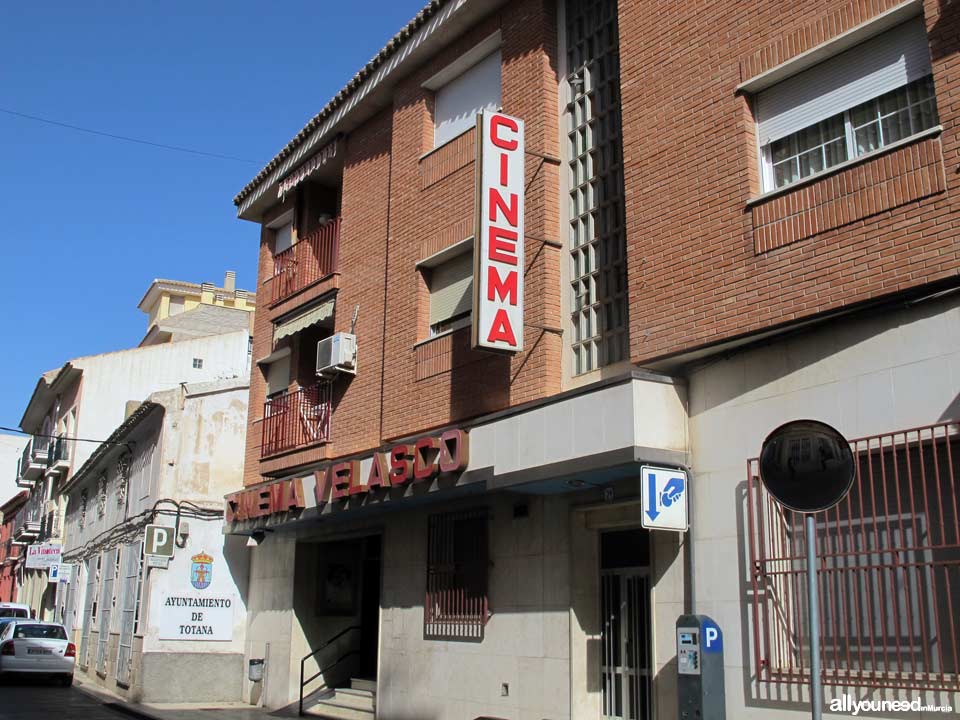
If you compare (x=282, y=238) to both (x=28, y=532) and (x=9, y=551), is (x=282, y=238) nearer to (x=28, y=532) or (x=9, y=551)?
(x=28, y=532)

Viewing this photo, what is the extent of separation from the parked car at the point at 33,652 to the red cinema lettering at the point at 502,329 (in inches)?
636

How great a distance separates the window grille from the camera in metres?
11.3

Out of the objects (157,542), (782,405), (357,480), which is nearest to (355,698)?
(357,480)

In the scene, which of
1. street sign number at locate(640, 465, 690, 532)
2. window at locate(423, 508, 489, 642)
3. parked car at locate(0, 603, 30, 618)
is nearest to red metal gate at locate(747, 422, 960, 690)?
street sign number at locate(640, 465, 690, 532)

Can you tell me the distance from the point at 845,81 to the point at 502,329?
4.46 meters

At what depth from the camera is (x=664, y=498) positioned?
9281 mm

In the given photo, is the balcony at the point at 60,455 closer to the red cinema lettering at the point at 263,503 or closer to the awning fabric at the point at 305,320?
Answer: the awning fabric at the point at 305,320

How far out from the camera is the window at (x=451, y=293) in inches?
533

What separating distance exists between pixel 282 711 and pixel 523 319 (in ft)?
29.9

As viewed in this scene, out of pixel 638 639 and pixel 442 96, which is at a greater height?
pixel 442 96

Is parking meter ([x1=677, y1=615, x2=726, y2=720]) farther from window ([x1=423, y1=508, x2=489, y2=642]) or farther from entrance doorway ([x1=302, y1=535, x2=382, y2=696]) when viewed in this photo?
entrance doorway ([x1=302, y1=535, x2=382, y2=696])

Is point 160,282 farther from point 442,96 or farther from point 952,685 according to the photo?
point 952,685

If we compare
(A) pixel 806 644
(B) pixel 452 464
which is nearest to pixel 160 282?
(B) pixel 452 464

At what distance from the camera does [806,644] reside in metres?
8.34
